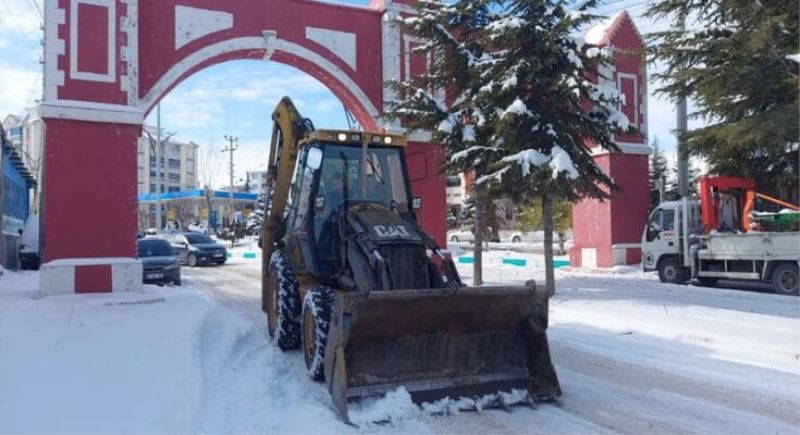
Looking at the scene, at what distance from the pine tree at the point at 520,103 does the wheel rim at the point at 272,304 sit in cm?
553

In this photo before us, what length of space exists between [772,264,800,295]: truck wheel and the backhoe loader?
11143 mm

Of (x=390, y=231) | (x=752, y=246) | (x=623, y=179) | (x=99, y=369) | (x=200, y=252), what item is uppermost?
(x=623, y=179)

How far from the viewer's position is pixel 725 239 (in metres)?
16.1

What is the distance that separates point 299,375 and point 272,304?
2.21 m

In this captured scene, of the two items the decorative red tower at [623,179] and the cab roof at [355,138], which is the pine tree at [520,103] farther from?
the decorative red tower at [623,179]

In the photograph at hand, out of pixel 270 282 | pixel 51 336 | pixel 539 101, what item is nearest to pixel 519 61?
pixel 539 101

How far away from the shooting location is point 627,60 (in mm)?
21578

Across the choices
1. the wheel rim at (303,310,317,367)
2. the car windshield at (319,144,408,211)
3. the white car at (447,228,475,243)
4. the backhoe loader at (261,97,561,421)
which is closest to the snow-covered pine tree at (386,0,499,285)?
the car windshield at (319,144,408,211)

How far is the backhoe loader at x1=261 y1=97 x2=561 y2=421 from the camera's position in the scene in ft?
19.0

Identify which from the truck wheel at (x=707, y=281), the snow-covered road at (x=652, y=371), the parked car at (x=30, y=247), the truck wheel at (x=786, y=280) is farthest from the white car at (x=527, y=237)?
the snow-covered road at (x=652, y=371)

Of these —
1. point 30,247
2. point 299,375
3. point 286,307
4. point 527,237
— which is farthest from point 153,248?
point 527,237

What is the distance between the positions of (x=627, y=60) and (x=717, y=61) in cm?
671

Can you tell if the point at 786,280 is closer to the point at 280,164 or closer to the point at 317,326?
the point at 280,164

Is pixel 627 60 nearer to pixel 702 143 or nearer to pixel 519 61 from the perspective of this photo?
pixel 702 143
